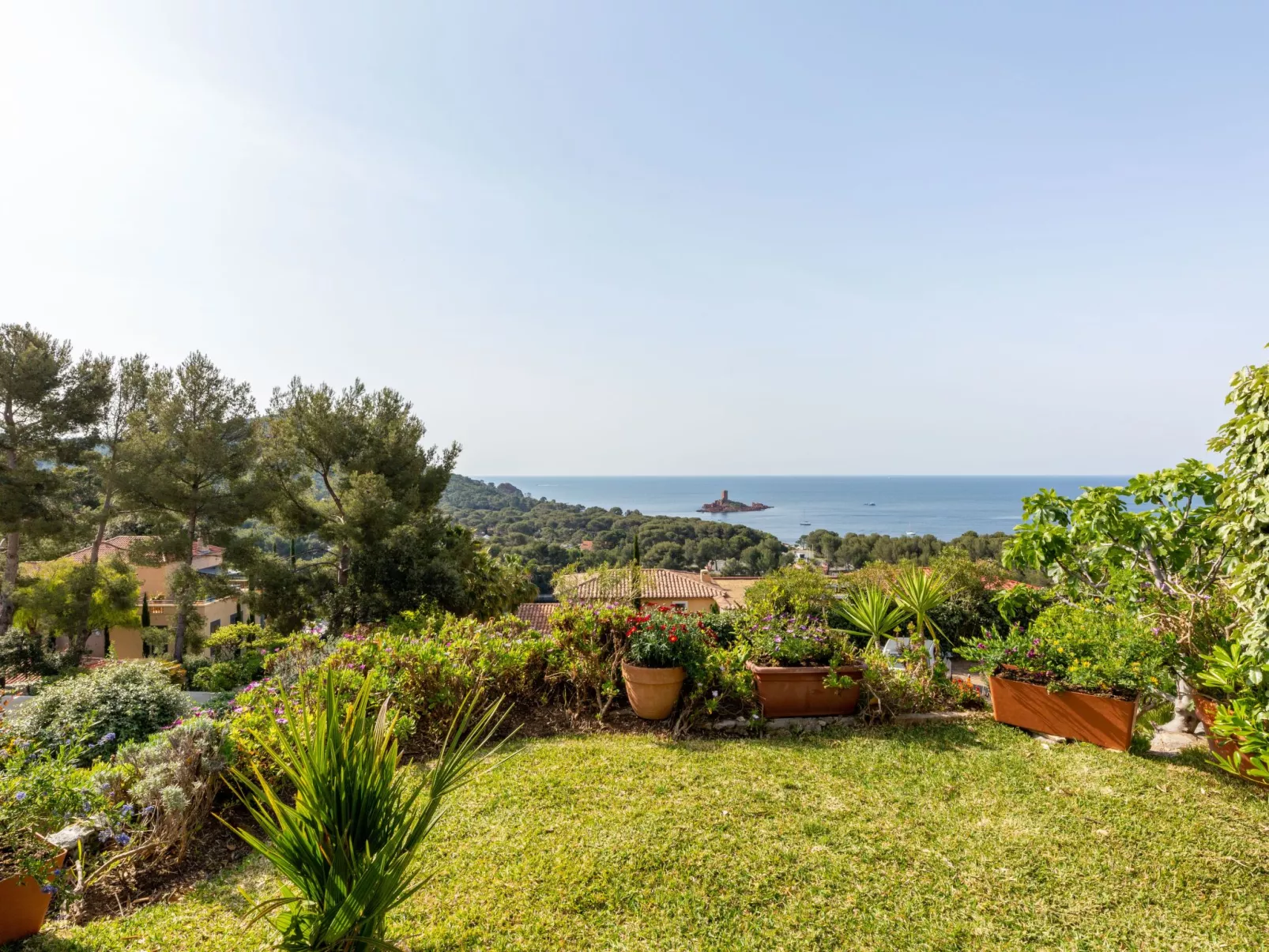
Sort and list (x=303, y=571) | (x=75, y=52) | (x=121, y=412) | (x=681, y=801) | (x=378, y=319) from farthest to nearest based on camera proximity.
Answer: (x=121, y=412)
(x=303, y=571)
(x=378, y=319)
(x=75, y=52)
(x=681, y=801)

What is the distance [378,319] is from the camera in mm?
13688

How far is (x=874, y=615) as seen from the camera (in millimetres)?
5672

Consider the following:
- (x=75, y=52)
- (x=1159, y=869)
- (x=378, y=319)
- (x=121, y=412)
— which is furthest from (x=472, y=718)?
(x=121, y=412)

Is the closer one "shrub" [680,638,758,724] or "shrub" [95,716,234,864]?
"shrub" [95,716,234,864]

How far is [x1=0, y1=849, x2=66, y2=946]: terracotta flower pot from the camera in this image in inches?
94.7

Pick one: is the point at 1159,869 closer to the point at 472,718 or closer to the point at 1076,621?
the point at 1076,621

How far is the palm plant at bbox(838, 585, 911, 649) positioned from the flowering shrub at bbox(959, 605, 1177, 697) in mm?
836

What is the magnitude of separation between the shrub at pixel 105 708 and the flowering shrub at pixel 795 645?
510 cm

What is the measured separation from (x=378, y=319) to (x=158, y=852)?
498 inches

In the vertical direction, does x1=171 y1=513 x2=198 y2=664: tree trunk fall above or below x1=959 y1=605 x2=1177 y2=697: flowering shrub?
below

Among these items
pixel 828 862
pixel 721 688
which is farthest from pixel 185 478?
pixel 828 862

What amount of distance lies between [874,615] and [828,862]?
3.15 meters

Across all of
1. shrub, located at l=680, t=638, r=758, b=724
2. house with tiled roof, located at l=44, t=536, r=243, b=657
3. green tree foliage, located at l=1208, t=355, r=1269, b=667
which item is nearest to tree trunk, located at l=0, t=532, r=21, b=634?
house with tiled roof, located at l=44, t=536, r=243, b=657

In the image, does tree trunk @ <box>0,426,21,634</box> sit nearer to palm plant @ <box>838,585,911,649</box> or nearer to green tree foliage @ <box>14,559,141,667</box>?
green tree foliage @ <box>14,559,141,667</box>
